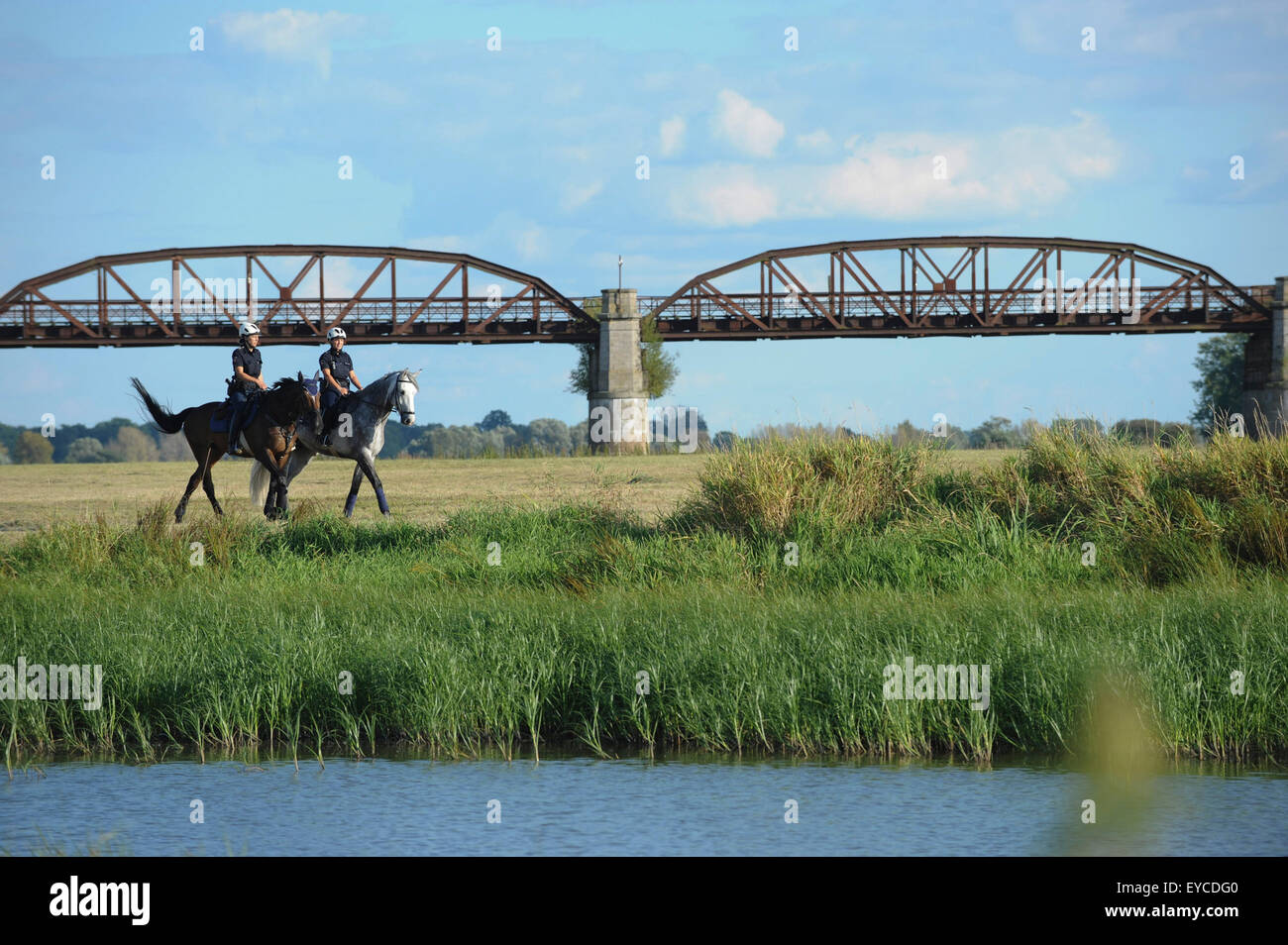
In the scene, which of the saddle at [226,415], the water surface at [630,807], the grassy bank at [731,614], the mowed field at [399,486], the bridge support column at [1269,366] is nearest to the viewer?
the water surface at [630,807]

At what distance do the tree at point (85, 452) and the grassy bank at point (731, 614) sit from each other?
86.0m

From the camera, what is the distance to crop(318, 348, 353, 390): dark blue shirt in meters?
22.3

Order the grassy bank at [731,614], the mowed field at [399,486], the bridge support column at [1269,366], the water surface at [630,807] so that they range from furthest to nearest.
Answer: the bridge support column at [1269,366] < the mowed field at [399,486] < the grassy bank at [731,614] < the water surface at [630,807]

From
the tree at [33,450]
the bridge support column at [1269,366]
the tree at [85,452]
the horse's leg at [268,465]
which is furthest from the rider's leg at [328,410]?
the tree at [33,450]

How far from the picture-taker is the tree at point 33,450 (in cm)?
10512

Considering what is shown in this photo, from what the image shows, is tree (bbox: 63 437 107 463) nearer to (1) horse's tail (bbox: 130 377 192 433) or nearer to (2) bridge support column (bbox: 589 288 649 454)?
(2) bridge support column (bbox: 589 288 649 454)

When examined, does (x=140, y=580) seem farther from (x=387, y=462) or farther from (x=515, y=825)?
(x=387, y=462)

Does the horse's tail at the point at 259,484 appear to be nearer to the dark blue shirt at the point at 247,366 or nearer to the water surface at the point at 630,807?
the dark blue shirt at the point at 247,366

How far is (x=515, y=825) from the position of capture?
29.0 feet

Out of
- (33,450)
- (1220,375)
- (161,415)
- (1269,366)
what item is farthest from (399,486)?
(33,450)

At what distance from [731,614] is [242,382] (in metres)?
11.3

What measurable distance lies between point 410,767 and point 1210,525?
32.5ft

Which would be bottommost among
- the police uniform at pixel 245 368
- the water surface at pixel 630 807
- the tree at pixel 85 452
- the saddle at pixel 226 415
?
the water surface at pixel 630 807

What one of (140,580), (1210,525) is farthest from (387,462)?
(1210,525)
